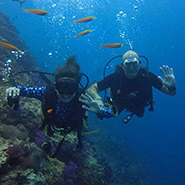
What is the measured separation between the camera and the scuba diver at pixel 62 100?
3113 millimetres

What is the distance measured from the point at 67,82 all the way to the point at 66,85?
0.22ft

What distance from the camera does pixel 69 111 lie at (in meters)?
3.42

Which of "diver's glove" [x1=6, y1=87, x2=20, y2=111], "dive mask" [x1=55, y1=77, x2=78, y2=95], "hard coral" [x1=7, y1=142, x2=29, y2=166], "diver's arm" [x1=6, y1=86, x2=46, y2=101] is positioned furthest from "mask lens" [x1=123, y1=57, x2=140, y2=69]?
"hard coral" [x1=7, y1=142, x2=29, y2=166]

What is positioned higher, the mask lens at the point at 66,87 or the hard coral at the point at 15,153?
the mask lens at the point at 66,87

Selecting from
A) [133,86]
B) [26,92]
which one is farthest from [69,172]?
[133,86]

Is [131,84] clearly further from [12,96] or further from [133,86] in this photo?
[12,96]

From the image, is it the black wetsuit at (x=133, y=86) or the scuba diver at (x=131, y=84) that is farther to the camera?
the black wetsuit at (x=133, y=86)

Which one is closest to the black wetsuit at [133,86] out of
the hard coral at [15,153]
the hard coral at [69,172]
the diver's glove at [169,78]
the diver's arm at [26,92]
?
the diver's glove at [169,78]

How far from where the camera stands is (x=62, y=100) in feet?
10.5

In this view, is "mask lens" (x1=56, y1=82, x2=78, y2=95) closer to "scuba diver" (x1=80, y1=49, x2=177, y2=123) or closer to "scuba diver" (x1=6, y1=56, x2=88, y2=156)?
"scuba diver" (x1=6, y1=56, x2=88, y2=156)

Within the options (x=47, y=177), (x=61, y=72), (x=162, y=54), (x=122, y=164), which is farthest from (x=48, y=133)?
(x=162, y=54)

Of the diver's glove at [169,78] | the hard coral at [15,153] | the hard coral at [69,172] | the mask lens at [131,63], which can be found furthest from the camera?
the mask lens at [131,63]

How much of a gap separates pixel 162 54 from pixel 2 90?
105718 mm

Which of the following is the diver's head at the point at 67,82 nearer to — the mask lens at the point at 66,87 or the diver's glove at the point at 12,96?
the mask lens at the point at 66,87
